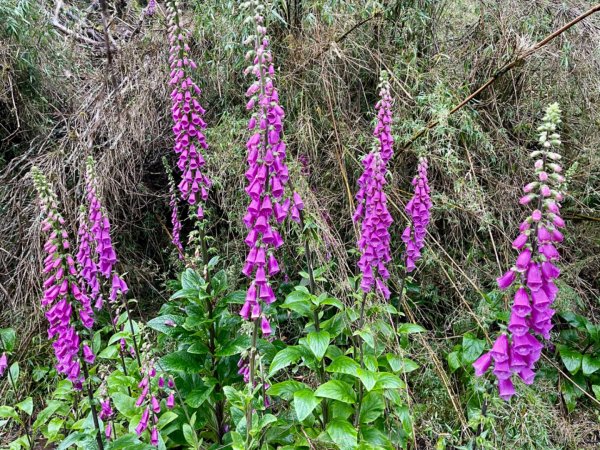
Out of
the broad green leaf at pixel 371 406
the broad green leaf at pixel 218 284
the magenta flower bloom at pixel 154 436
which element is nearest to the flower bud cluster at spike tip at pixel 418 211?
the broad green leaf at pixel 371 406

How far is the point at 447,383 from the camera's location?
3375 mm

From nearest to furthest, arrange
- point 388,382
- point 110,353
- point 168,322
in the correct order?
1. point 388,382
2. point 168,322
3. point 110,353

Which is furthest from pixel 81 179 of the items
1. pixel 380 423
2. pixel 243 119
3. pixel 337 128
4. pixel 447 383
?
pixel 447 383

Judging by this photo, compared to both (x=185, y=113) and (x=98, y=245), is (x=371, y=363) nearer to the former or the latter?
(x=98, y=245)

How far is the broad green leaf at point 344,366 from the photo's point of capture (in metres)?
2.87

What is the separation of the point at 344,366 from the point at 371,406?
465 mm

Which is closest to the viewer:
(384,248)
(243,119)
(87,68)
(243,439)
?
(243,439)

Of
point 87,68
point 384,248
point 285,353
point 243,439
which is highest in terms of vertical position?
point 87,68

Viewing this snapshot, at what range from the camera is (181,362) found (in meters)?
3.16

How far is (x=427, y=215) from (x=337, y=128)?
160cm

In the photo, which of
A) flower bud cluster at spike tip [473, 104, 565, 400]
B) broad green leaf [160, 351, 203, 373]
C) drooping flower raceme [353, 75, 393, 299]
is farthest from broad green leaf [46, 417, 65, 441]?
flower bud cluster at spike tip [473, 104, 565, 400]

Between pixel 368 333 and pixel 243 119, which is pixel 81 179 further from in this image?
pixel 368 333

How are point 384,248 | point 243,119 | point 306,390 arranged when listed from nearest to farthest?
point 306,390 → point 384,248 → point 243,119

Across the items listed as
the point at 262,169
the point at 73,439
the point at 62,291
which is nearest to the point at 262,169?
the point at 262,169
